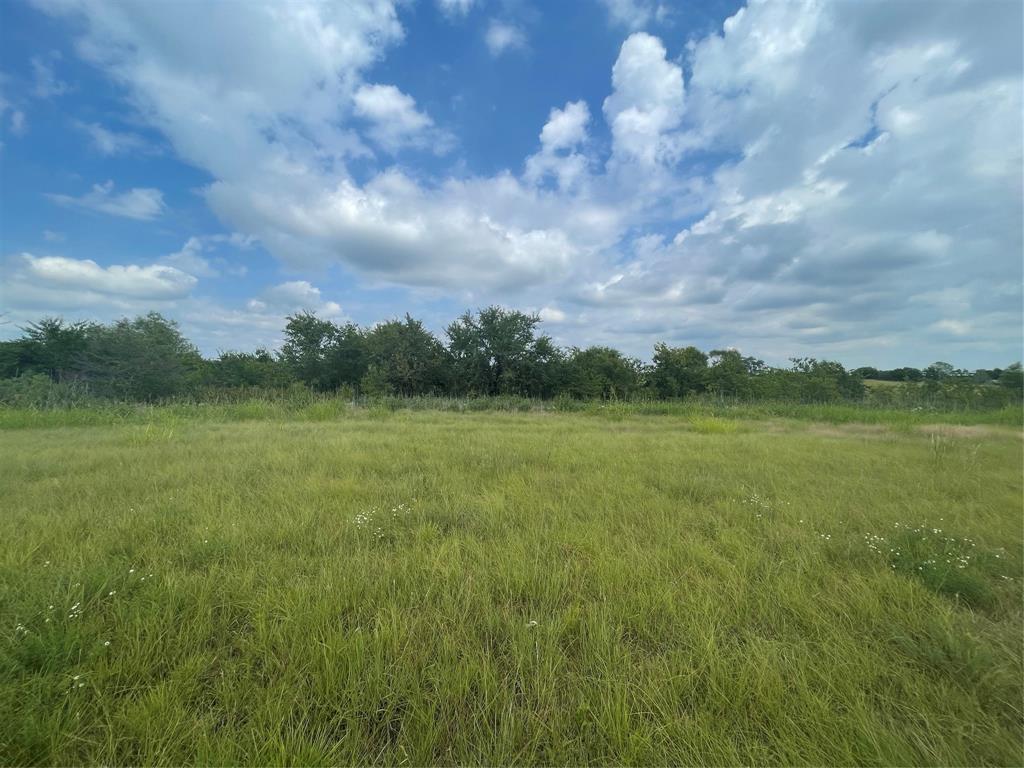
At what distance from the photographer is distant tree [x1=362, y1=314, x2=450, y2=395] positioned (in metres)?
25.4

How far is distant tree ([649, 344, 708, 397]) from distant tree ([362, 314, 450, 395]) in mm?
17184

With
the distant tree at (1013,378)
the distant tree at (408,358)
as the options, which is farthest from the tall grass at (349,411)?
the distant tree at (408,358)

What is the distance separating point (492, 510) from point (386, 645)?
1.72 metres

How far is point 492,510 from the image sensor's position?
130 inches

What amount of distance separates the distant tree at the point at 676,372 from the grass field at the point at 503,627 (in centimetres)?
2591

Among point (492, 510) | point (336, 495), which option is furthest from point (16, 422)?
point (492, 510)

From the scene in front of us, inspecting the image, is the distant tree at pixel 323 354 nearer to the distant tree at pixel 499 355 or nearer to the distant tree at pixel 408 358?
the distant tree at pixel 408 358

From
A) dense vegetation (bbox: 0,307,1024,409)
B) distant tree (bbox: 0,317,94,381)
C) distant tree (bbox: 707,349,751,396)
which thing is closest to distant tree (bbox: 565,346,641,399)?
dense vegetation (bbox: 0,307,1024,409)

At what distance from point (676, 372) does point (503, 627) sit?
30.8 m

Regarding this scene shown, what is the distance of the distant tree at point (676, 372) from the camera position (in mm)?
28484

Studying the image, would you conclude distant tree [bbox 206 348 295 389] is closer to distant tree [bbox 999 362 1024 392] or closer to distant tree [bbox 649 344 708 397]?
distant tree [bbox 649 344 708 397]

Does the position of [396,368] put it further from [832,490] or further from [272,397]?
[832,490]

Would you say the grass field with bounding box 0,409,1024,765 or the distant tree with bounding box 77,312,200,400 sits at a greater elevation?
the distant tree with bounding box 77,312,200,400

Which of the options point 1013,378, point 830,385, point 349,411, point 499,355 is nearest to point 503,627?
point 349,411
